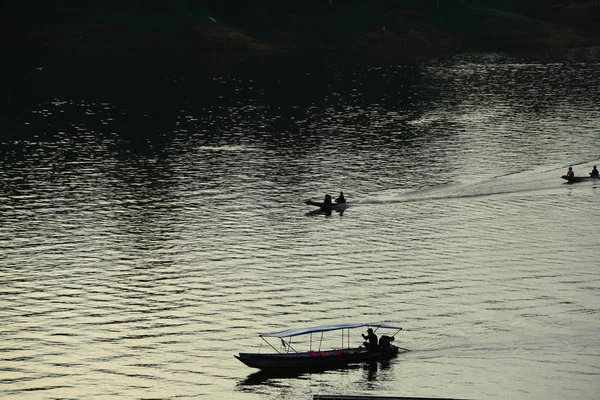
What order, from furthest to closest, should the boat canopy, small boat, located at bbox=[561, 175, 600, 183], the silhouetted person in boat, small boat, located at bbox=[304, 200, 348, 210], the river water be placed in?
small boat, located at bbox=[561, 175, 600, 183], small boat, located at bbox=[304, 200, 348, 210], the silhouetted person in boat, the boat canopy, the river water

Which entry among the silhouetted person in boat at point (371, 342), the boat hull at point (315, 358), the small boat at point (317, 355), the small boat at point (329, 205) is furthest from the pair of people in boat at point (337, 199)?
the boat hull at point (315, 358)

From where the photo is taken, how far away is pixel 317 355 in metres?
84.3

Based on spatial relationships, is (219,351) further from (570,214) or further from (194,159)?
(194,159)

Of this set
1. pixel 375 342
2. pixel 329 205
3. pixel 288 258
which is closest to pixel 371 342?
pixel 375 342

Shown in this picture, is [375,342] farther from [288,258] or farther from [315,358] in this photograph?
[288,258]

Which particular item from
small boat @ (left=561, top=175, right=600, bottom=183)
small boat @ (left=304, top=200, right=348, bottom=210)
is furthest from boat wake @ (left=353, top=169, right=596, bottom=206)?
small boat @ (left=304, top=200, right=348, bottom=210)

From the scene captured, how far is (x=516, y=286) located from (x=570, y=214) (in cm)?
3019

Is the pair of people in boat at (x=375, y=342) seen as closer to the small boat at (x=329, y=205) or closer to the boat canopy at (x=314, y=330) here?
the boat canopy at (x=314, y=330)

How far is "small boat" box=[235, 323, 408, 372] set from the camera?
8319cm

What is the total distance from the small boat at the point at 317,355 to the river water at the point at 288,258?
1177 mm

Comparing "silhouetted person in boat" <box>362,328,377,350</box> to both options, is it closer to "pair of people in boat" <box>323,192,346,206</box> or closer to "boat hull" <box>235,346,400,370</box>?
"boat hull" <box>235,346,400,370</box>

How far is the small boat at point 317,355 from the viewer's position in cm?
8319

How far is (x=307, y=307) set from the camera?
316ft

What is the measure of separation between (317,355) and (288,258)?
28.0 metres
